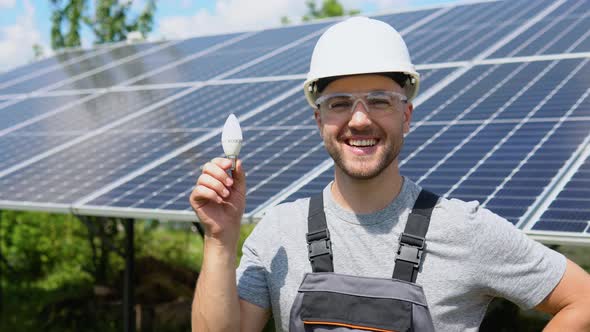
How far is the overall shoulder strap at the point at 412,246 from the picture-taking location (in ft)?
8.87

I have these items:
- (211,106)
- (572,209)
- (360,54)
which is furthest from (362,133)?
(211,106)

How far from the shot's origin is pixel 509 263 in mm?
2699

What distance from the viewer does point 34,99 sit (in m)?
11.5

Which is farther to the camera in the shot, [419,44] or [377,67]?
[419,44]

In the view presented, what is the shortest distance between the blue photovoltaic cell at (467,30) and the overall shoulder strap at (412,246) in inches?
249

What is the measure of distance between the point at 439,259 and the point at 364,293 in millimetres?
291

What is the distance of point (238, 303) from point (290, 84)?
21.2 feet

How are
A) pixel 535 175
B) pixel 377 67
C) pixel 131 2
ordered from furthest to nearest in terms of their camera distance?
pixel 131 2 < pixel 535 175 < pixel 377 67

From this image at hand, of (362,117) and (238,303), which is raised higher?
(362,117)

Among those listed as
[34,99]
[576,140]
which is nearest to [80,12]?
[34,99]

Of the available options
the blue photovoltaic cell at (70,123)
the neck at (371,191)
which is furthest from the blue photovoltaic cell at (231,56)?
the neck at (371,191)

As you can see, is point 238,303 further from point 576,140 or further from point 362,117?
point 576,140

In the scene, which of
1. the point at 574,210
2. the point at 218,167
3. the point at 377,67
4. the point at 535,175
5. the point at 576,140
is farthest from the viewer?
the point at 576,140

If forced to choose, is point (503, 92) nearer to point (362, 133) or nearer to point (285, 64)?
point (285, 64)
